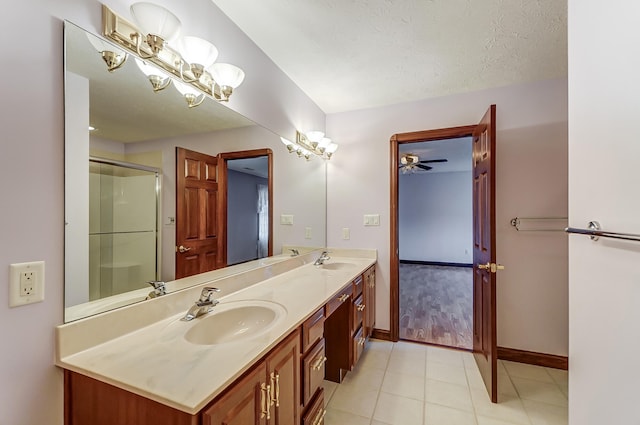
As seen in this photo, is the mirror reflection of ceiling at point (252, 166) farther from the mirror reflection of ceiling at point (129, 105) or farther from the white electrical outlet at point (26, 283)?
the white electrical outlet at point (26, 283)

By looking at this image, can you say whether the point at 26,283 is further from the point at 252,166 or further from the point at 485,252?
the point at 485,252

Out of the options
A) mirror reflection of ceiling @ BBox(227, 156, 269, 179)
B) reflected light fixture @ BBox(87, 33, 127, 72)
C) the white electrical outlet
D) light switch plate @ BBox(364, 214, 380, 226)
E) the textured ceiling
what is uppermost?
the textured ceiling

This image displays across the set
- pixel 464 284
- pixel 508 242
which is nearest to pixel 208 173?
pixel 508 242

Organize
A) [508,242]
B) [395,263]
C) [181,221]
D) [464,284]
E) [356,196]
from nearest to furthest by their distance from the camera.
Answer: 1. [181,221]
2. [508,242]
3. [395,263]
4. [356,196]
5. [464,284]

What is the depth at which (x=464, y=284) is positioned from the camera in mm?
4738

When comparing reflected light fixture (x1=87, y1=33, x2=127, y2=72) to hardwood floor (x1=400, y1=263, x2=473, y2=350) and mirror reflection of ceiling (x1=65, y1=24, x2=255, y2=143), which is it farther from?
hardwood floor (x1=400, y1=263, x2=473, y2=350)

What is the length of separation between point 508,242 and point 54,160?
2911 millimetres

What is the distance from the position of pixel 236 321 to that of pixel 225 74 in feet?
→ 4.09

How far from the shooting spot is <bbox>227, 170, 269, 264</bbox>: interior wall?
1707 millimetres

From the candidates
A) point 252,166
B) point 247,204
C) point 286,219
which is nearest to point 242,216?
point 247,204

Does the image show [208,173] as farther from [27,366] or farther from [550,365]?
[550,365]

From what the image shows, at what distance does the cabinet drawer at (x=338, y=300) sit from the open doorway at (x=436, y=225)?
2079 mm

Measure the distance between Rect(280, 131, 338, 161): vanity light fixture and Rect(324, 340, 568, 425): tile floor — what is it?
190 cm

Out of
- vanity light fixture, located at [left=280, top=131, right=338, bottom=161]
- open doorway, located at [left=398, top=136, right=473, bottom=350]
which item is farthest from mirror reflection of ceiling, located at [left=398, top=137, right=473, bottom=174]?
vanity light fixture, located at [left=280, top=131, right=338, bottom=161]
